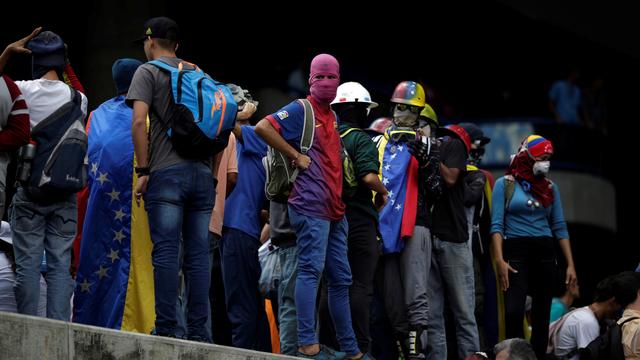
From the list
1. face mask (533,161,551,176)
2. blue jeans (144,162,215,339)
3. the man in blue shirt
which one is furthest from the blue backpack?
face mask (533,161,551,176)

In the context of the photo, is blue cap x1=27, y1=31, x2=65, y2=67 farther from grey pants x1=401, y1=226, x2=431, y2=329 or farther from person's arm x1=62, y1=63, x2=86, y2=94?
grey pants x1=401, y1=226, x2=431, y2=329

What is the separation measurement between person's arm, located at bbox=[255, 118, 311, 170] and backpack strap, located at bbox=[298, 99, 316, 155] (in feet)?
0.23

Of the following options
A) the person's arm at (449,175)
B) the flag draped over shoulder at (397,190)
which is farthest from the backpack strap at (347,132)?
the person's arm at (449,175)

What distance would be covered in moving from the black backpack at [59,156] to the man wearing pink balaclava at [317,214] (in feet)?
3.75

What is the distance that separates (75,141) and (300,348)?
6.18ft

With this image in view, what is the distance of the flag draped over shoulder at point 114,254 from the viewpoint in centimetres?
1007

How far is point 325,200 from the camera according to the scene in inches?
383

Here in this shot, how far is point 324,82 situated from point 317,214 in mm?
880

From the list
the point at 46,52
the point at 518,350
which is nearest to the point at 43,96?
the point at 46,52

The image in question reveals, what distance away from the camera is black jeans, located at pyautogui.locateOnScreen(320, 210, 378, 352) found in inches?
395

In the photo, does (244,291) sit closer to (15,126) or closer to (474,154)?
(15,126)

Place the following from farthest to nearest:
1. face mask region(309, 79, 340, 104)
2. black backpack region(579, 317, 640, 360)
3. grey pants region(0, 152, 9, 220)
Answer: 1. black backpack region(579, 317, 640, 360)
2. face mask region(309, 79, 340, 104)
3. grey pants region(0, 152, 9, 220)

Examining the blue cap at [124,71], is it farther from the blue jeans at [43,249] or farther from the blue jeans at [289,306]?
the blue jeans at [289,306]

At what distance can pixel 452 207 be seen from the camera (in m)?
11.4
